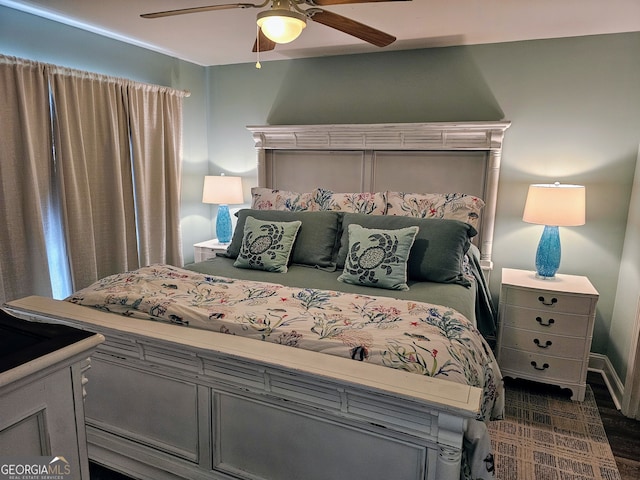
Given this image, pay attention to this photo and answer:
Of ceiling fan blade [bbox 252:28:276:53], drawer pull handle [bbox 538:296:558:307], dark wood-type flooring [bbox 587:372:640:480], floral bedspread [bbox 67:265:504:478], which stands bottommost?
dark wood-type flooring [bbox 587:372:640:480]

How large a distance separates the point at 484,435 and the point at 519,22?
238 centimetres

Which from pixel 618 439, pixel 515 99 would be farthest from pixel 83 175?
pixel 618 439

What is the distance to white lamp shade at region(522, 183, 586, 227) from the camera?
2.56 m

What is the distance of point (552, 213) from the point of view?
8.52 feet

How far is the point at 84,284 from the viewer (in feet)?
9.58

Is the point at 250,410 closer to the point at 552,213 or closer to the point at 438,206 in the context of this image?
the point at 438,206

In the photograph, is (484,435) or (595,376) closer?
(484,435)

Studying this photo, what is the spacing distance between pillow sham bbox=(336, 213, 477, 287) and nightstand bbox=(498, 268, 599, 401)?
0.53 m

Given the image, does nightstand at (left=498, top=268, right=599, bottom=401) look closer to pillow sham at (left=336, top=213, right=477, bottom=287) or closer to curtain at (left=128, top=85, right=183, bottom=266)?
pillow sham at (left=336, top=213, right=477, bottom=287)

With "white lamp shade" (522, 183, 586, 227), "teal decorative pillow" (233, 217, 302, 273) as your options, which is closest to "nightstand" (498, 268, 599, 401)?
"white lamp shade" (522, 183, 586, 227)

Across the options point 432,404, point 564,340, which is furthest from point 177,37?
point 564,340

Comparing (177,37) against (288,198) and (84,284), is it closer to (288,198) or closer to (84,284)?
(288,198)

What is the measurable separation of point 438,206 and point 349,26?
125 centimetres

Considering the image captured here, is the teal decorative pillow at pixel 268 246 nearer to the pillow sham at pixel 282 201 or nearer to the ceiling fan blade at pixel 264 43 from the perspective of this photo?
the pillow sham at pixel 282 201
